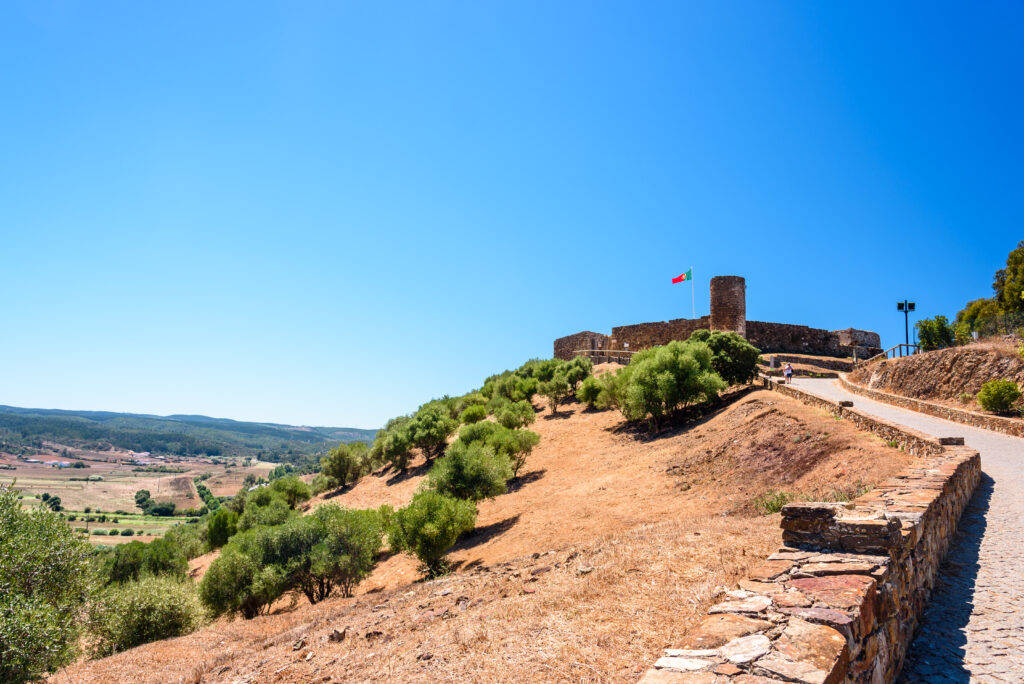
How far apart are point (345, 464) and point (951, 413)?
123ft

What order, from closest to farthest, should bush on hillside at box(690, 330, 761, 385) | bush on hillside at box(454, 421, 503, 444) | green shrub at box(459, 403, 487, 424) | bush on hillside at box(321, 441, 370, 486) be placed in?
bush on hillside at box(454, 421, 503, 444), bush on hillside at box(690, 330, 761, 385), green shrub at box(459, 403, 487, 424), bush on hillside at box(321, 441, 370, 486)

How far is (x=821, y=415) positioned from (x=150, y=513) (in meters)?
143

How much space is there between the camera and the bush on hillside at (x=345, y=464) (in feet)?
136

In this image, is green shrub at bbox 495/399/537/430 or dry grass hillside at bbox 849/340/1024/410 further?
green shrub at bbox 495/399/537/430

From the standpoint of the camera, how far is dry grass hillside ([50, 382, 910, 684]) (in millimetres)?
5199

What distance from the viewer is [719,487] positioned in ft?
49.6

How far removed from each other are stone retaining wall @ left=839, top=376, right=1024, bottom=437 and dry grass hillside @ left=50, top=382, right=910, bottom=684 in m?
4.99

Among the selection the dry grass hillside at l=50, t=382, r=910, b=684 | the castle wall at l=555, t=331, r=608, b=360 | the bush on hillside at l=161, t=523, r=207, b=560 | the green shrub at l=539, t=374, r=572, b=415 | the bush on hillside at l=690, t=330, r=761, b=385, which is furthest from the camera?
the castle wall at l=555, t=331, r=608, b=360

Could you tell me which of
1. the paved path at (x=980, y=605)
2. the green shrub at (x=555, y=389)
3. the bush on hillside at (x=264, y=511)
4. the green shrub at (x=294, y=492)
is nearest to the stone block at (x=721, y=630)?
the paved path at (x=980, y=605)

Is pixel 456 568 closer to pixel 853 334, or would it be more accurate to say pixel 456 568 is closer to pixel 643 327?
pixel 643 327

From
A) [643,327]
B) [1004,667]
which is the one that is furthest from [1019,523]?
[643,327]

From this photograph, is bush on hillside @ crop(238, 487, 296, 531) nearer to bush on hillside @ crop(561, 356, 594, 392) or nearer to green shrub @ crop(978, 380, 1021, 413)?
bush on hillside @ crop(561, 356, 594, 392)

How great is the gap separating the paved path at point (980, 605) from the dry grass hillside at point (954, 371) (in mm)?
13316

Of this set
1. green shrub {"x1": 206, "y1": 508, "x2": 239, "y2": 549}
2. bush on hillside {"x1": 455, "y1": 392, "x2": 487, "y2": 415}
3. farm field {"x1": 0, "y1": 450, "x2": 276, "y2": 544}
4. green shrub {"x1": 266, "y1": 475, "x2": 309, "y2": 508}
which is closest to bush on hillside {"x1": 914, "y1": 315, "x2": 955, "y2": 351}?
bush on hillside {"x1": 455, "y1": 392, "x2": 487, "y2": 415}
